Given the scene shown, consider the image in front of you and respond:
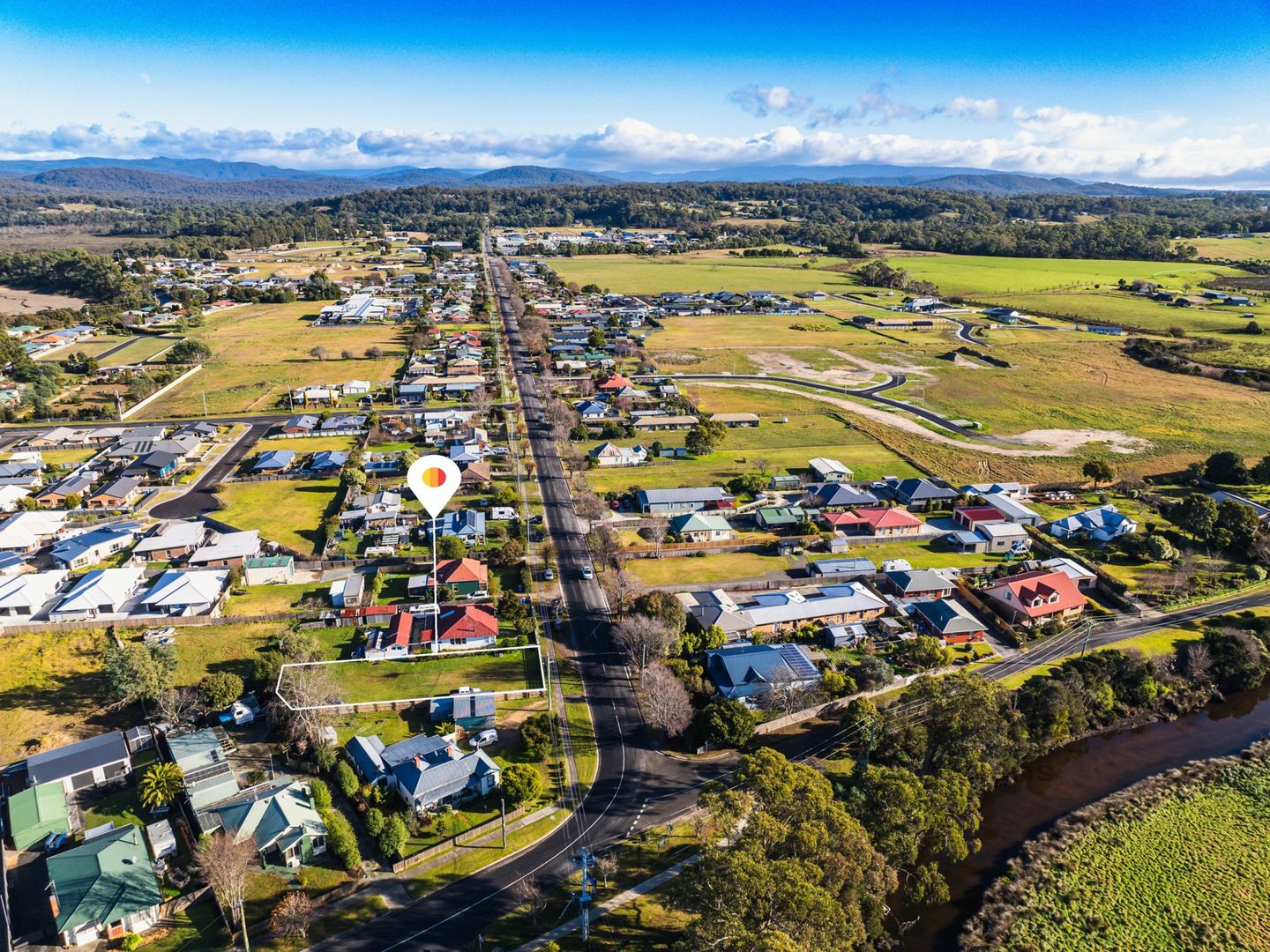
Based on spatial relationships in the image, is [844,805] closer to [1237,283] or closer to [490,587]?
[490,587]

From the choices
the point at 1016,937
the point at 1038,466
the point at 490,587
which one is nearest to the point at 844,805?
the point at 1016,937

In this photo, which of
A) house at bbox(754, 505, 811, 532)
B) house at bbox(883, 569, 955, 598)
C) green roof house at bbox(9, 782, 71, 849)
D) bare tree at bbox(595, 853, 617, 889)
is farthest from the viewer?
house at bbox(754, 505, 811, 532)

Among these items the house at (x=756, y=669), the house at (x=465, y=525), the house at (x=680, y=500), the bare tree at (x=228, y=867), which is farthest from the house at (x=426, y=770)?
the house at (x=680, y=500)


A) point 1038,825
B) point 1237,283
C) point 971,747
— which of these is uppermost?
point 1237,283

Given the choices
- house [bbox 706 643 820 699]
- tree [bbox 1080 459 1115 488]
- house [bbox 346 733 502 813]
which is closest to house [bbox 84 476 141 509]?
house [bbox 346 733 502 813]

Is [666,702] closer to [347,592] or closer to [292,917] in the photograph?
[292,917]

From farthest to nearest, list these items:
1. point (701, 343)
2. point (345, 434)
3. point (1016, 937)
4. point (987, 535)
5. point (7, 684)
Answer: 1. point (701, 343)
2. point (345, 434)
3. point (987, 535)
4. point (7, 684)
5. point (1016, 937)

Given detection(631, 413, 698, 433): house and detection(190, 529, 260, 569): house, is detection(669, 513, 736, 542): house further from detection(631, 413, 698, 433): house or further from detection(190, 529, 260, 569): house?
detection(190, 529, 260, 569): house
